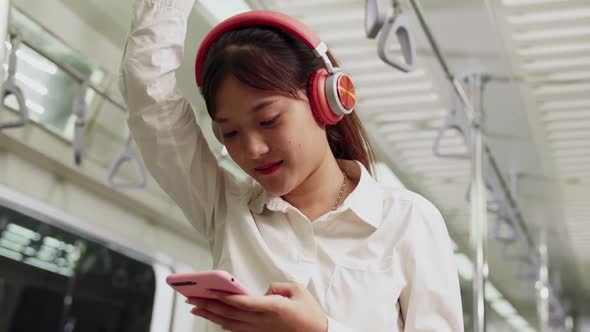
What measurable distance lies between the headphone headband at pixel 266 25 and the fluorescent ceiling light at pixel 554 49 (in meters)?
2.53

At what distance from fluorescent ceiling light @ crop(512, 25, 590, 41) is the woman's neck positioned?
2.36 metres

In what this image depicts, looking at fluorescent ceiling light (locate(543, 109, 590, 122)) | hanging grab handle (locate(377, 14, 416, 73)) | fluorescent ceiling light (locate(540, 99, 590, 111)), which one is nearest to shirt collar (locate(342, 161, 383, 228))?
hanging grab handle (locate(377, 14, 416, 73))

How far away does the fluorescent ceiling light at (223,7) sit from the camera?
108 inches

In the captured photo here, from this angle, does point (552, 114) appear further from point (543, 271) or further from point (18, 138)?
point (543, 271)

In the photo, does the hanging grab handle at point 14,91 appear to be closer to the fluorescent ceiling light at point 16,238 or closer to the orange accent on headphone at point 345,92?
the fluorescent ceiling light at point 16,238

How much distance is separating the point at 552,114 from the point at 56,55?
2786 millimetres

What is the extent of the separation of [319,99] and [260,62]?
4.8 inches

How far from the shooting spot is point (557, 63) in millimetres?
3607

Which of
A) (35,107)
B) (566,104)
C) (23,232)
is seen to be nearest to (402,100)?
(566,104)

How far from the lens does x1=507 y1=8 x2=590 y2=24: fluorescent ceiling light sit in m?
3.10

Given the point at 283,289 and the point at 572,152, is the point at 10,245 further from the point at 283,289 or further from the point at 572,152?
the point at 572,152

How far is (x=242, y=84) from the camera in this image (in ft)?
3.77

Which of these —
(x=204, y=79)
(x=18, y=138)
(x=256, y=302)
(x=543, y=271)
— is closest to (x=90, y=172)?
(x=18, y=138)

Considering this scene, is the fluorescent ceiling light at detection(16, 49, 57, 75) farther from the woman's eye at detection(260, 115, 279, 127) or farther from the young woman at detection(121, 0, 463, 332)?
the woman's eye at detection(260, 115, 279, 127)
